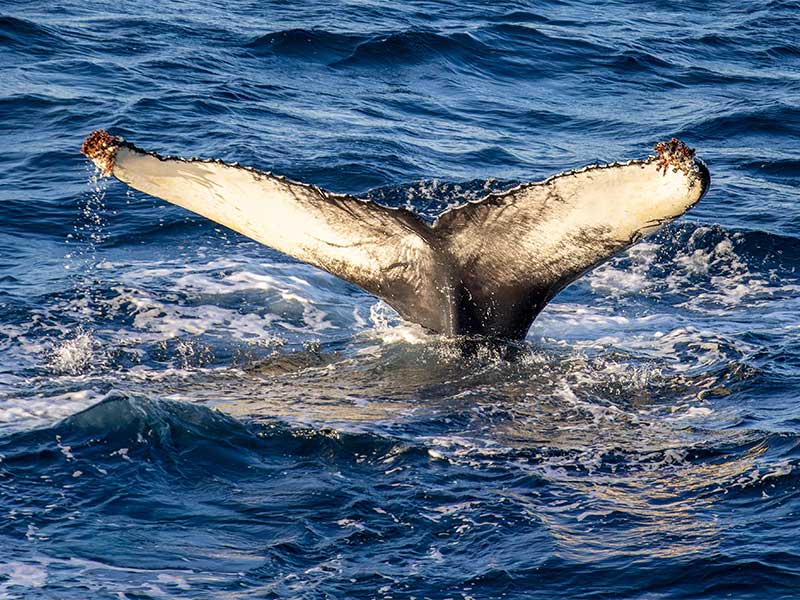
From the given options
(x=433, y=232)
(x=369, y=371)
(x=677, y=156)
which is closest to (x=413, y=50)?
(x=369, y=371)

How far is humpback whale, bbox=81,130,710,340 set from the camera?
7.03 m

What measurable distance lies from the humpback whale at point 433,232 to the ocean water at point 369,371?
0.39 metres

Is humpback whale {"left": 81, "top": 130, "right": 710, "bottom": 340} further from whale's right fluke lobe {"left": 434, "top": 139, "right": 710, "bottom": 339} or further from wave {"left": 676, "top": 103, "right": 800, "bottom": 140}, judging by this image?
wave {"left": 676, "top": 103, "right": 800, "bottom": 140}

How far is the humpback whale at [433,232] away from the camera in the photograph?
7031 mm

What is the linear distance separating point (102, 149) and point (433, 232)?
1.80 m

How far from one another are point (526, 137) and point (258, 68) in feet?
12.6

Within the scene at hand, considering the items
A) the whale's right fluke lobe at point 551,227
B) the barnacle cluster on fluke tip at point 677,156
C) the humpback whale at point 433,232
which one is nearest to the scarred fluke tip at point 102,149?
the humpback whale at point 433,232

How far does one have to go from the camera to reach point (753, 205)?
1279cm

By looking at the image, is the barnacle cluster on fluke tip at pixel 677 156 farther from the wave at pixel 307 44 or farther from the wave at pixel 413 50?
the wave at pixel 307 44

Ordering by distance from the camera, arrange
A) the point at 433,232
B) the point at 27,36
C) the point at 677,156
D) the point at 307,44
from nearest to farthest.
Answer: the point at 677,156
the point at 433,232
the point at 27,36
the point at 307,44

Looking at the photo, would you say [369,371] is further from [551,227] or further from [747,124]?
[747,124]

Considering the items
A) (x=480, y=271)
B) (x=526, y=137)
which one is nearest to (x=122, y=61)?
(x=526, y=137)

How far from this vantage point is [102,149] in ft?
23.6

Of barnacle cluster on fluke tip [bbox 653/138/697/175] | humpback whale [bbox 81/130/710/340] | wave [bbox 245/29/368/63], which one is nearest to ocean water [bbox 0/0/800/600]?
wave [bbox 245/29/368/63]
